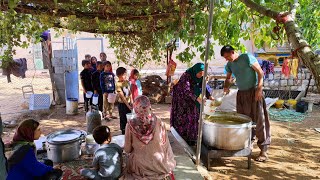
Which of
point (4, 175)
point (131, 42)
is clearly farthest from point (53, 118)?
point (4, 175)

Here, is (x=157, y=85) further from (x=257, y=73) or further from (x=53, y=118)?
(x=257, y=73)

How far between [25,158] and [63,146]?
2.97ft

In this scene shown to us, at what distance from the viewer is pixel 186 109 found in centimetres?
491

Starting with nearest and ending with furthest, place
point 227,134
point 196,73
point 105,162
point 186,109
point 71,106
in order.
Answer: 1. point 105,162
2. point 227,134
3. point 196,73
4. point 186,109
5. point 71,106

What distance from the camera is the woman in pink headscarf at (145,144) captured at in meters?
3.14

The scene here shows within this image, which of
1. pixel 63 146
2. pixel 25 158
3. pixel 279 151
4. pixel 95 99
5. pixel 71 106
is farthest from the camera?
pixel 71 106

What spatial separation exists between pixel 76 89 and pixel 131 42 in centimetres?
292

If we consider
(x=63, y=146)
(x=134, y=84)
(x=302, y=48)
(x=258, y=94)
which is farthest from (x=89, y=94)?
(x=302, y=48)

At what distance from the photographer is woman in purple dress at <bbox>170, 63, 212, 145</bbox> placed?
4715 millimetres

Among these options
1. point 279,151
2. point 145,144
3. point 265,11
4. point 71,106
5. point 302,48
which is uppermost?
point 265,11

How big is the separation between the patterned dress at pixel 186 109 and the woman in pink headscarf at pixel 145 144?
166 cm

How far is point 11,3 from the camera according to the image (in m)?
2.77

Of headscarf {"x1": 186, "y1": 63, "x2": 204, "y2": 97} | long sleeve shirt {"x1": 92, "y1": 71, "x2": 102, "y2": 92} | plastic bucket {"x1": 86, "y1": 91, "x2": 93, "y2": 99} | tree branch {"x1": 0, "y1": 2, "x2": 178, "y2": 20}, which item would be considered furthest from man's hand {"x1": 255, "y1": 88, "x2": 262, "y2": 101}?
plastic bucket {"x1": 86, "y1": 91, "x2": 93, "y2": 99}

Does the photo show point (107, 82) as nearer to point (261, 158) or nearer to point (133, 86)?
point (133, 86)
